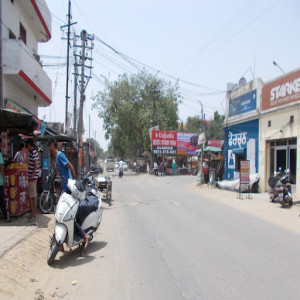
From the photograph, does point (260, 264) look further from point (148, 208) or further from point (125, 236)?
point (148, 208)

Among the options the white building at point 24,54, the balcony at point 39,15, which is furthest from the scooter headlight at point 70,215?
the balcony at point 39,15

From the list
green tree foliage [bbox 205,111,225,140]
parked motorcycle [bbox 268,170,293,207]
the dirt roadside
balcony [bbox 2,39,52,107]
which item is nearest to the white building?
balcony [bbox 2,39,52,107]

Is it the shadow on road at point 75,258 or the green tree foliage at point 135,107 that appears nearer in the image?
the shadow on road at point 75,258

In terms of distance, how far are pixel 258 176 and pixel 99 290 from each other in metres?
13.6

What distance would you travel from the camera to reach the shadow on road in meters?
5.00

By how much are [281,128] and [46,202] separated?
436 inches

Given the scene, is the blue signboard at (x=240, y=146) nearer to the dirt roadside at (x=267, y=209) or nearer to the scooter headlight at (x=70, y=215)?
the dirt roadside at (x=267, y=209)

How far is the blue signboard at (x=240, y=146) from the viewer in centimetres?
Result: 1673

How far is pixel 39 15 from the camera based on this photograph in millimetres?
15320

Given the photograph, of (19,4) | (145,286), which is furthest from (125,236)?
(19,4)

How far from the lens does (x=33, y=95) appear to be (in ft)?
53.0

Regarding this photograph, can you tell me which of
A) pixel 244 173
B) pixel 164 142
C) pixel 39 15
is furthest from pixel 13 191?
pixel 164 142

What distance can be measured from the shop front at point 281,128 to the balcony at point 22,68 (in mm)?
11579

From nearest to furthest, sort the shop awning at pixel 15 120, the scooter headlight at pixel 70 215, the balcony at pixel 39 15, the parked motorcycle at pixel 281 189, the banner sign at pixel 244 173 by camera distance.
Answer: the scooter headlight at pixel 70 215 < the shop awning at pixel 15 120 < the parked motorcycle at pixel 281 189 < the balcony at pixel 39 15 < the banner sign at pixel 244 173
